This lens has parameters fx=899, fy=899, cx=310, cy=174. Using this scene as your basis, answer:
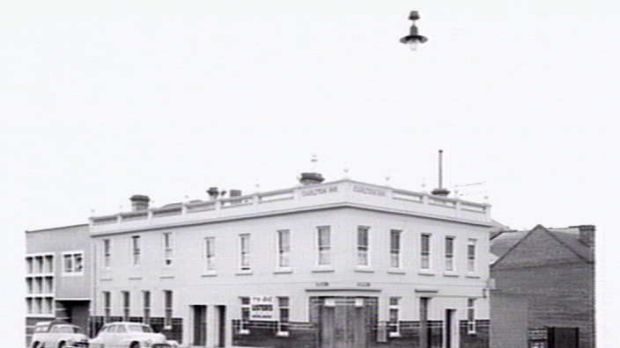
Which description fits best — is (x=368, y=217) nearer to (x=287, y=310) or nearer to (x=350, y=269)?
(x=350, y=269)

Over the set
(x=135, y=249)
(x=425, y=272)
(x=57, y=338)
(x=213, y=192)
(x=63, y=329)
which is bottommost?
(x=57, y=338)

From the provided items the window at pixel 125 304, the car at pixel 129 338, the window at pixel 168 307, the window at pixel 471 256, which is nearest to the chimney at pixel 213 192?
the window at pixel 168 307

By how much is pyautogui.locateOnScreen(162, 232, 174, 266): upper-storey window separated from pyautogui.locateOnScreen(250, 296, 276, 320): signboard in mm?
2873

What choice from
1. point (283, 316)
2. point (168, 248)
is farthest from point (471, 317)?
point (168, 248)

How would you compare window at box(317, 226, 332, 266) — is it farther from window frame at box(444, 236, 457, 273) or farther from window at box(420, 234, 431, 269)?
window frame at box(444, 236, 457, 273)

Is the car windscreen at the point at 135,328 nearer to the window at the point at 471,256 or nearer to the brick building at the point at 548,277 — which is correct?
the window at the point at 471,256

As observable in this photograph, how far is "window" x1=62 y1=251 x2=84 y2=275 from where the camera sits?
22.7 metres

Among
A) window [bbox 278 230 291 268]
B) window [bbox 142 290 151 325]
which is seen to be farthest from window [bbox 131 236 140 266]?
window [bbox 278 230 291 268]

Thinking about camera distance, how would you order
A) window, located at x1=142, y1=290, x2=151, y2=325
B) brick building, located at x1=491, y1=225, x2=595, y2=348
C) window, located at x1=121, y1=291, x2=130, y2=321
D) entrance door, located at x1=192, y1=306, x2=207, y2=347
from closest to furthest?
entrance door, located at x1=192, y1=306, x2=207, y2=347 < brick building, located at x1=491, y1=225, x2=595, y2=348 < window, located at x1=142, y1=290, x2=151, y2=325 < window, located at x1=121, y1=291, x2=130, y2=321

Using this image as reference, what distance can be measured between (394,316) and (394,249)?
4.37ft

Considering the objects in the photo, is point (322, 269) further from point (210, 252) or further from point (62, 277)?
point (62, 277)

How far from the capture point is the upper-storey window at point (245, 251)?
62.2 ft

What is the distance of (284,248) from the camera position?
1822 centimetres

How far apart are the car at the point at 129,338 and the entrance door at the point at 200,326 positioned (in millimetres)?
1710
